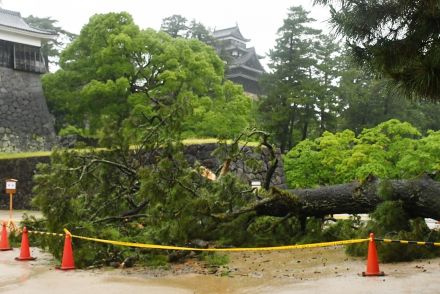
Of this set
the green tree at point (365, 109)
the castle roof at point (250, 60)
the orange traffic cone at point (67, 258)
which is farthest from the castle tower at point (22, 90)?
the orange traffic cone at point (67, 258)

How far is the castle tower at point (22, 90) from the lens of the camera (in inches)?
994

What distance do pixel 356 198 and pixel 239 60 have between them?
34310 millimetres

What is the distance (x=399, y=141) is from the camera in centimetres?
2134

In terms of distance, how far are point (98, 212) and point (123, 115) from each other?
1368cm

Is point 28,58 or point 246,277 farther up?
point 28,58

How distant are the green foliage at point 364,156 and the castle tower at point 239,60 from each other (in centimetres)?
1558

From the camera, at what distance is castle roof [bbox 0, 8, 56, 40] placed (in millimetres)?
24712

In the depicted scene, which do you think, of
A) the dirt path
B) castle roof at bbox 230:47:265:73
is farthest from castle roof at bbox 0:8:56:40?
the dirt path

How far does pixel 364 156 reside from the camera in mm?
21078

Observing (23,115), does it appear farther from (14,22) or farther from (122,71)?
(122,71)

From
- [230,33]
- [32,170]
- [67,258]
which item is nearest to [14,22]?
[32,170]

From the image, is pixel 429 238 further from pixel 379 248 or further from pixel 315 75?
pixel 315 75

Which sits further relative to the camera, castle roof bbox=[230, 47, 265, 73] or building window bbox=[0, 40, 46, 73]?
castle roof bbox=[230, 47, 265, 73]

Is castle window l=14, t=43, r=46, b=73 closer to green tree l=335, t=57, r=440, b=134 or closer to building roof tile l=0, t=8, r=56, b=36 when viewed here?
building roof tile l=0, t=8, r=56, b=36
